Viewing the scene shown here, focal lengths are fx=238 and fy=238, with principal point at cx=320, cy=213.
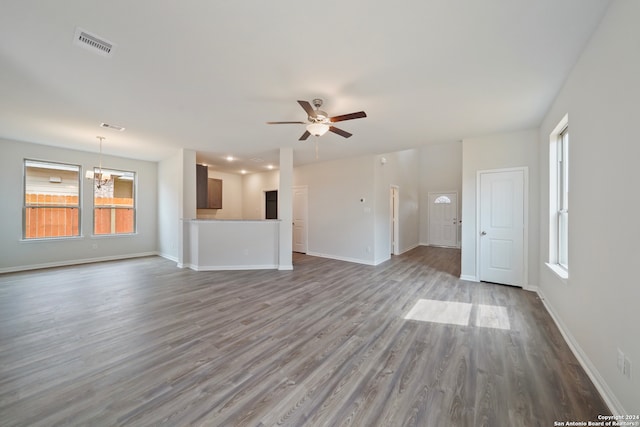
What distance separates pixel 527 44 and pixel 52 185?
333 inches

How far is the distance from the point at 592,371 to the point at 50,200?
894 centimetres

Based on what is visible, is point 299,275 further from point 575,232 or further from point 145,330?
point 575,232

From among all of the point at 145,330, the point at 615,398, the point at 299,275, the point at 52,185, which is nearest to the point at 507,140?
the point at 615,398

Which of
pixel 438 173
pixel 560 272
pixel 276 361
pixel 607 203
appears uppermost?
pixel 438 173

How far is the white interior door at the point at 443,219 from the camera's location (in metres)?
8.54

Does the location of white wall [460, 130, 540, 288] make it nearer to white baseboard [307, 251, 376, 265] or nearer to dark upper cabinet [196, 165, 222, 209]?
white baseboard [307, 251, 376, 265]

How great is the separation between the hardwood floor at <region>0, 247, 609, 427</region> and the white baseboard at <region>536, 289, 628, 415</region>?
0.06m

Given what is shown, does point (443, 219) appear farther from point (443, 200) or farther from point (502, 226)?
point (502, 226)

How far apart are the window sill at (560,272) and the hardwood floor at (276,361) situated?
23.0 inches

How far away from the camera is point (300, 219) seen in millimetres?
7309

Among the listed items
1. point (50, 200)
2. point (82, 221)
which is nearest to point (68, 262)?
point (82, 221)

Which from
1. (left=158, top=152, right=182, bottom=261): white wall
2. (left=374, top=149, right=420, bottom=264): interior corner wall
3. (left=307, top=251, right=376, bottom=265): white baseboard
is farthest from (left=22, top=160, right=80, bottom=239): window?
(left=374, top=149, right=420, bottom=264): interior corner wall

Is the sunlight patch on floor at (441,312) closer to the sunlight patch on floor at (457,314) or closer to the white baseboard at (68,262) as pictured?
the sunlight patch on floor at (457,314)

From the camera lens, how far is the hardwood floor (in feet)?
4.98
